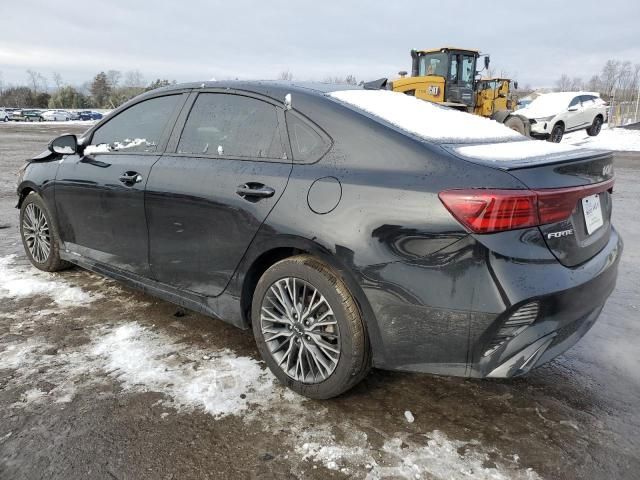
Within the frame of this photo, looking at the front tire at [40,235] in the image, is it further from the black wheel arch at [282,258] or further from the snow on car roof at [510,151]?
the snow on car roof at [510,151]

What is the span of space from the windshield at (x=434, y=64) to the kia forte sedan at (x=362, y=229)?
13166 millimetres

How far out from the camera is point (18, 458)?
2174 millimetres

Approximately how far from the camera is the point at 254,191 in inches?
105

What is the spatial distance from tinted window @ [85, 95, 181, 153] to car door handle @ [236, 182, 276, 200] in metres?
0.97

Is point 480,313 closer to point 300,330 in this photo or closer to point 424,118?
point 300,330

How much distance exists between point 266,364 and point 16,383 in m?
1.36

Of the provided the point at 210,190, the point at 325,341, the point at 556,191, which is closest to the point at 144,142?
the point at 210,190

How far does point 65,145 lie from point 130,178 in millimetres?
1026

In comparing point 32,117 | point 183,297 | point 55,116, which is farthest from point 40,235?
point 32,117

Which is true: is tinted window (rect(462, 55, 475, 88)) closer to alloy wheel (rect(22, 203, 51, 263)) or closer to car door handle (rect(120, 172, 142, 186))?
alloy wheel (rect(22, 203, 51, 263))

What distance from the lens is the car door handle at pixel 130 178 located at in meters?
3.31

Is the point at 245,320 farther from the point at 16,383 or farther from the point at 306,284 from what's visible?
the point at 16,383

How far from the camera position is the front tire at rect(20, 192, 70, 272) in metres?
4.31

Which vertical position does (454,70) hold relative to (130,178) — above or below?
above
